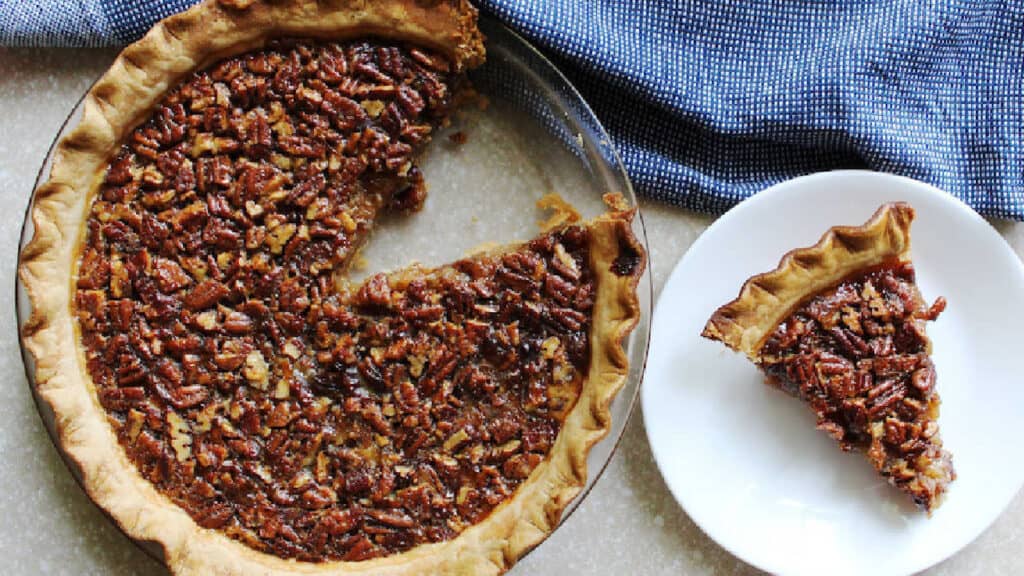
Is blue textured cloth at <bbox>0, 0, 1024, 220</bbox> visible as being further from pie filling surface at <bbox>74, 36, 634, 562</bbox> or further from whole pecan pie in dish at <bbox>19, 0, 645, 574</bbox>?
pie filling surface at <bbox>74, 36, 634, 562</bbox>

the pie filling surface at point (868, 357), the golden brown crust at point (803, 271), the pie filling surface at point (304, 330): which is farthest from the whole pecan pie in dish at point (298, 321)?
the pie filling surface at point (868, 357)

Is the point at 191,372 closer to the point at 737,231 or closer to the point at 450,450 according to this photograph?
the point at 450,450

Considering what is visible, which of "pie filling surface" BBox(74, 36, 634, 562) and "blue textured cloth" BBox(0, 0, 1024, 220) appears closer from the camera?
"pie filling surface" BBox(74, 36, 634, 562)

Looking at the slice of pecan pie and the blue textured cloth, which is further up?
the blue textured cloth

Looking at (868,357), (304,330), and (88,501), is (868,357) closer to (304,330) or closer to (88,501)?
(304,330)

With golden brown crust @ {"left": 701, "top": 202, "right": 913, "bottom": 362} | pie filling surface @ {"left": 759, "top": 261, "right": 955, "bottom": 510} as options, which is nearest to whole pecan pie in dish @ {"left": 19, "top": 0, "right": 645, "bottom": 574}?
golden brown crust @ {"left": 701, "top": 202, "right": 913, "bottom": 362}
